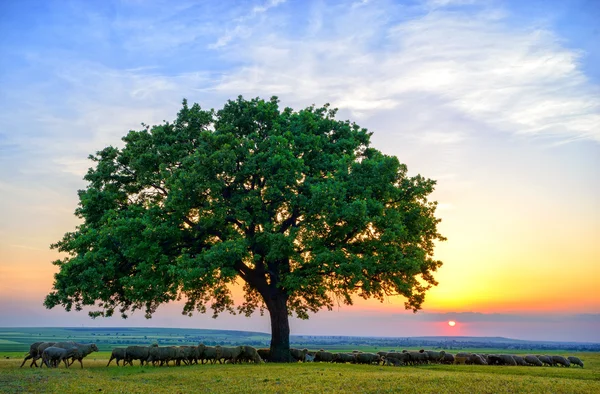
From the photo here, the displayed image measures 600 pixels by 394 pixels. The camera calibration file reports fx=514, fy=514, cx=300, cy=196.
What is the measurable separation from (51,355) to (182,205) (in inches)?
494

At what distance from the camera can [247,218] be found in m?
35.9

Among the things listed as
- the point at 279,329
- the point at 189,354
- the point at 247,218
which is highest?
the point at 247,218

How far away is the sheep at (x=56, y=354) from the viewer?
32688 mm

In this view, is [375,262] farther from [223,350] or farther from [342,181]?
[223,350]

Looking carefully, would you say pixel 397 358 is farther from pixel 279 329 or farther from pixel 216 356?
pixel 216 356

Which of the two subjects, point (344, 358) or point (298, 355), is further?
point (344, 358)

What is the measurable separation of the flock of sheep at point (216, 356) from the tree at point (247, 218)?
2949 millimetres

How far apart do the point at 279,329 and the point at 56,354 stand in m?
15.1

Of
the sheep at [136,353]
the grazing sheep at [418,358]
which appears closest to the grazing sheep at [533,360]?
the grazing sheep at [418,358]

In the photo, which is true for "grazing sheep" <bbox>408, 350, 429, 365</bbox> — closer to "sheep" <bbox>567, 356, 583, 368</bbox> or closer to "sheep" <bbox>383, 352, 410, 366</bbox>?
"sheep" <bbox>383, 352, 410, 366</bbox>

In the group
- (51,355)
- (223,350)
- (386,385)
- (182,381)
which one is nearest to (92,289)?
(51,355)

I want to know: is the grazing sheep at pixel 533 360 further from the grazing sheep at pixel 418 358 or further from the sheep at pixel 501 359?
the grazing sheep at pixel 418 358

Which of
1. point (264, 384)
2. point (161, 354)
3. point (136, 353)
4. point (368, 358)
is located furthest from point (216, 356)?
point (264, 384)

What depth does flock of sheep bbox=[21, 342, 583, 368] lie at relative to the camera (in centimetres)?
3425
